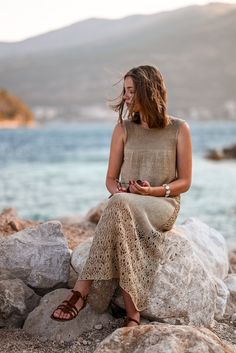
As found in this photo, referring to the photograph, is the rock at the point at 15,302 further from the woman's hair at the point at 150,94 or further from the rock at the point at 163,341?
the woman's hair at the point at 150,94

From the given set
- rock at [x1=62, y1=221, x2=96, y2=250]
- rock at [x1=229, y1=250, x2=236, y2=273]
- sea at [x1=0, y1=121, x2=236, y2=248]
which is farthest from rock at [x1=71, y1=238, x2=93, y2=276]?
sea at [x1=0, y1=121, x2=236, y2=248]

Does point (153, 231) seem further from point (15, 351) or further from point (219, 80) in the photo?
point (219, 80)

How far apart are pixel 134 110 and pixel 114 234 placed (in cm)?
91

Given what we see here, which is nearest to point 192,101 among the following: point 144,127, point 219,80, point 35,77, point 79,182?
point 219,80

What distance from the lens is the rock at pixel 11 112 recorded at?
4552 inches

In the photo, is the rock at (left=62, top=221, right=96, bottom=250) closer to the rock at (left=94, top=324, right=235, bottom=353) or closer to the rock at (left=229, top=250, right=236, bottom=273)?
the rock at (left=229, top=250, right=236, bottom=273)

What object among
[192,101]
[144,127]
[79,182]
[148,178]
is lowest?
[192,101]

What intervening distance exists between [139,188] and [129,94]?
26.2 inches

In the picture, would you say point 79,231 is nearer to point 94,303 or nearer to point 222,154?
point 94,303

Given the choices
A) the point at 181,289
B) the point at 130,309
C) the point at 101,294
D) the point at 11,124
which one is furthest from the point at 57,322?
the point at 11,124

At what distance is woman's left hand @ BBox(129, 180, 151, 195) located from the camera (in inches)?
162

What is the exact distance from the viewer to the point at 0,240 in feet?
15.5

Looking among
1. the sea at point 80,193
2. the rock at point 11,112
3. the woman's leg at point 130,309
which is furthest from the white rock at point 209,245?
the rock at point 11,112

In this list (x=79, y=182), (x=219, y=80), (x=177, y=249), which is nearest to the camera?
(x=177, y=249)
